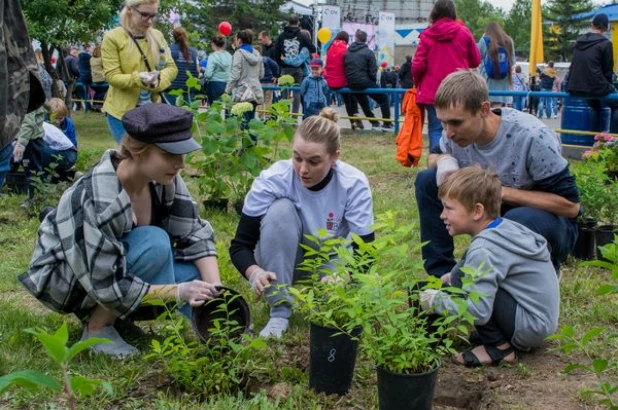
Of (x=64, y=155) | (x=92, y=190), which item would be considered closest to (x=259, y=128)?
(x=64, y=155)

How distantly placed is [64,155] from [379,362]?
5.00 m

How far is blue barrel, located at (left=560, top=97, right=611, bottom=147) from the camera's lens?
30.1 ft

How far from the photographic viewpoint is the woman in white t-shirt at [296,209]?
3.18 metres

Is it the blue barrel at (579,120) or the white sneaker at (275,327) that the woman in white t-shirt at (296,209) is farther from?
the blue barrel at (579,120)

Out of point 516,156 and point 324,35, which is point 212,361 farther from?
point 324,35

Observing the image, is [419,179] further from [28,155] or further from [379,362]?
[28,155]

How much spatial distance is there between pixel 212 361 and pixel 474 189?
1.24m

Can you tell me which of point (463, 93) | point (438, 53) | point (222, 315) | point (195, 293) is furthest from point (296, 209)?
point (438, 53)

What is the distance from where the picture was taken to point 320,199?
335 cm

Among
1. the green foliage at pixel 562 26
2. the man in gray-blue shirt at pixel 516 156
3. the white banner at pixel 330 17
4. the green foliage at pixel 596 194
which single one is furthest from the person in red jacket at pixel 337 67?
the green foliage at pixel 562 26

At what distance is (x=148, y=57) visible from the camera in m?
5.94

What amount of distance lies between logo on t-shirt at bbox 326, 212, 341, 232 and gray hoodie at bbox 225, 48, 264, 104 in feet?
23.5

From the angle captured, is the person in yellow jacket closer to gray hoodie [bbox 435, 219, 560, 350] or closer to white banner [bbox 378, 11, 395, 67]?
gray hoodie [bbox 435, 219, 560, 350]

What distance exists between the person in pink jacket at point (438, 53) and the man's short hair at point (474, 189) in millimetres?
4364
